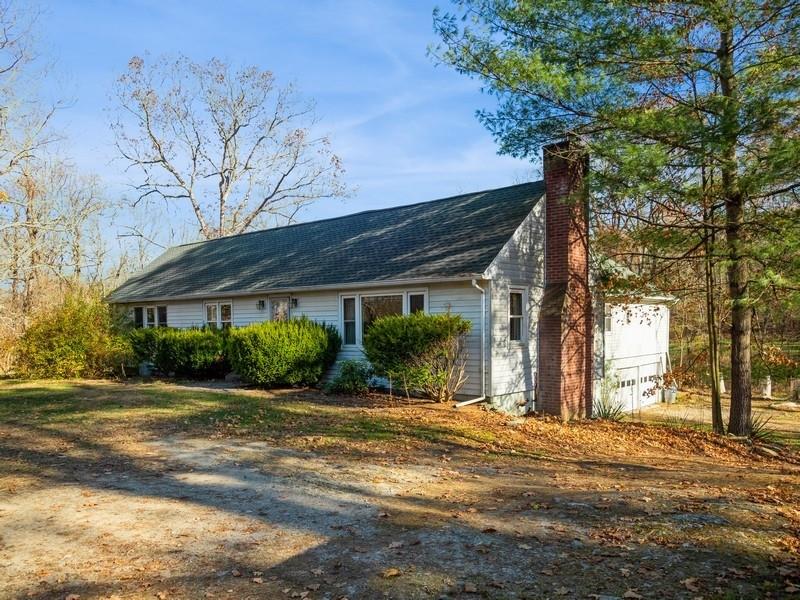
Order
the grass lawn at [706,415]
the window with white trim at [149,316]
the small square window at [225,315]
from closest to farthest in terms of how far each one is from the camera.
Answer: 1. the grass lawn at [706,415]
2. the small square window at [225,315]
3. the window with white trim at [149,316]

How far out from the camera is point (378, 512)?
584cm

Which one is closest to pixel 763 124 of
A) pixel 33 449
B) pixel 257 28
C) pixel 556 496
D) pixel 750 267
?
pixel 750 267

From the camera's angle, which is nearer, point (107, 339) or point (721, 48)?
point (721, 48)

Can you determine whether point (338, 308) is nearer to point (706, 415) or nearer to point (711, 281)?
point (711, 281)

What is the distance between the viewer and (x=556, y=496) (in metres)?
6.48

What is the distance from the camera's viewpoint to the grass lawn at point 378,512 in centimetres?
417

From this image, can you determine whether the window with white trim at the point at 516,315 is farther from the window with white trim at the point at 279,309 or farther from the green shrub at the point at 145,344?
the green shrub at the point at 145,344

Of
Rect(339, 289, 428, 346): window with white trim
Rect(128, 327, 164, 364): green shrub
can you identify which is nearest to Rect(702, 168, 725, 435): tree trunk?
Rect(339, 289, 428, 346): window with white trim

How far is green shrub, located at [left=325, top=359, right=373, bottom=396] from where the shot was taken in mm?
14414

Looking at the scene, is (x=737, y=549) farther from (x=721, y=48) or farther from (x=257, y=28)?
(x=257, y=28)

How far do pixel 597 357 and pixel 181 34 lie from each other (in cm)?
1418

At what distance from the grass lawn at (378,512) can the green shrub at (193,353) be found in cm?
686

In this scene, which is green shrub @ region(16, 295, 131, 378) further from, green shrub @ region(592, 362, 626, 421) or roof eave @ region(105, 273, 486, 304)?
green shrub @ region(592, 362, 626, 421)

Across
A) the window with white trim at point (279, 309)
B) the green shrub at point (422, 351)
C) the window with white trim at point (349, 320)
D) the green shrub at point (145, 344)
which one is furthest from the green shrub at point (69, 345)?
the green shrub at point (422, 351)
